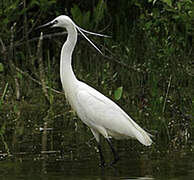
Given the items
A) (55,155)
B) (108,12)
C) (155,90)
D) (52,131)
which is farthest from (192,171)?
(108,12)

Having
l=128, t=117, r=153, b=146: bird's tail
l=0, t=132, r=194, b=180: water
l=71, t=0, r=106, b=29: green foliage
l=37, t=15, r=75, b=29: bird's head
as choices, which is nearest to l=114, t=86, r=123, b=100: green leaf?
l=0, t=132, r=194, b=180: water

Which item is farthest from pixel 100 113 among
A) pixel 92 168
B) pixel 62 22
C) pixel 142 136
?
pixel 62 22

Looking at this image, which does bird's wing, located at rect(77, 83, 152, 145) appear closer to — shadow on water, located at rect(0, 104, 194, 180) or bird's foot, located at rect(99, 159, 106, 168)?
shadow on water, located at rect(0, 104, 194, 180)

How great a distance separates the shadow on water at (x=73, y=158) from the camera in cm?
567

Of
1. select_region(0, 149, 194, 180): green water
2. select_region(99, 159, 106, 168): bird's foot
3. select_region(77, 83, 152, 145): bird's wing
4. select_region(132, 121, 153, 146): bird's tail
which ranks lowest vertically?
select_region(99, 159, 106, 168): bird's foot

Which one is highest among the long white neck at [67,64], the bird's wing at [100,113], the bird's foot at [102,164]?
the long white neck at [67,64]

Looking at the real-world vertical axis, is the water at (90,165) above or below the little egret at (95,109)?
below

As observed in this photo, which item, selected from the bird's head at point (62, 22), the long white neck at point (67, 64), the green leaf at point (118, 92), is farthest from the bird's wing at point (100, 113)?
the green leaf at point (118, 92)

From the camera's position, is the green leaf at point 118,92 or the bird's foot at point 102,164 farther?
the green leaf at point 118,92

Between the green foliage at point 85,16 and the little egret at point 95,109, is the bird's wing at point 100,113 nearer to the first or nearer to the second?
the little egret at point 95,109

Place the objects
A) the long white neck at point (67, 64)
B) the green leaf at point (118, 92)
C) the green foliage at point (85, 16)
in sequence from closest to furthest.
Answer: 1. the long white neck at point (67, 64)
2. the green leaf at point (118, 92)
3. the green foliage at point (85, 16)

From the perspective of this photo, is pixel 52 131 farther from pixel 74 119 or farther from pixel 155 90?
pixel 155 90

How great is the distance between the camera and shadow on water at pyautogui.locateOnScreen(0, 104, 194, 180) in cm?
567

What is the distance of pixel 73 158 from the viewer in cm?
638
